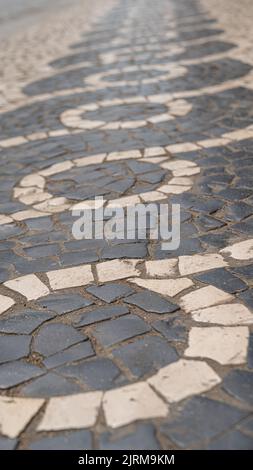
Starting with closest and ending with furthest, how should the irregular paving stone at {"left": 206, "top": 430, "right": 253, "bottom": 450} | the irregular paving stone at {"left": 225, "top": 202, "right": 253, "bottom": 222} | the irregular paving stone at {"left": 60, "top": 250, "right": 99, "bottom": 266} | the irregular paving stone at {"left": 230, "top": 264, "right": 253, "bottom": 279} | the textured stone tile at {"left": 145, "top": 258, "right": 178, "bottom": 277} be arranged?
the irregular paving stone at {"left": 206, "top": 430, "right": 253, "bottom": 450}
the irregular paving stone at {"left": 230, "top": 264, "right": 253, "bottom": 279}
the textured stone tile at {"left": 145, "top": 258, "right": 178, "bottom": 277}
the irregular paving stone at {"left": 60, "top": 250, "right": 99, "bottom": 266}
the irregular paving stone at {"left": 225, "top": 202, "right": 253, "bottom": 222}

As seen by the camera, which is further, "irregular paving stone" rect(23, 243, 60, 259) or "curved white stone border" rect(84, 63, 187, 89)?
"curved white stone border" rect(84, 63, 187, 89)

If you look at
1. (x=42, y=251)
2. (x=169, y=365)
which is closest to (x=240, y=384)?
(x=169, y=365)

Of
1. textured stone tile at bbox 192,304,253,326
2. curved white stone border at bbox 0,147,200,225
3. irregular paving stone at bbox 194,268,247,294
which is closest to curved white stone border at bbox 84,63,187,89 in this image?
curved white stone border at bbox 0,147,200,225

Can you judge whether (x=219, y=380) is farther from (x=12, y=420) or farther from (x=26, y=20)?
(x=26, y=20)

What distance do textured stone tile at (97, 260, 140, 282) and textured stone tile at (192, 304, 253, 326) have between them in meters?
0.61

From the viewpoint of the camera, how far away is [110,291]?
3115 mm

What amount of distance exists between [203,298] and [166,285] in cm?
26

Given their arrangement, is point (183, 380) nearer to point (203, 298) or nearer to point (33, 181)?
point (203, 298)

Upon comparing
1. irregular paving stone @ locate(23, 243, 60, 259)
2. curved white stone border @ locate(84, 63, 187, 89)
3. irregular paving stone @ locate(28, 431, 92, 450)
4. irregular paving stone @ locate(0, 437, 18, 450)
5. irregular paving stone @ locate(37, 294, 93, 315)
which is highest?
curved white stone border @ locate(84, 63, 187, 89)

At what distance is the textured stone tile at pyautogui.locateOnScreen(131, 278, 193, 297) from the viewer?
3.04 m

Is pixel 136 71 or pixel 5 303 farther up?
pixel 136 71

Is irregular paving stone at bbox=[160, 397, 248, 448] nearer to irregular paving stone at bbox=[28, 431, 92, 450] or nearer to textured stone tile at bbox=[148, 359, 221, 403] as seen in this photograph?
textured stone tile at bbox=[148, 359, 221, 403]

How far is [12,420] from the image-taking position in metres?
2.24

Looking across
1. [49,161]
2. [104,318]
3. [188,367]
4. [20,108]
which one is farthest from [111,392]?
[20,108]
